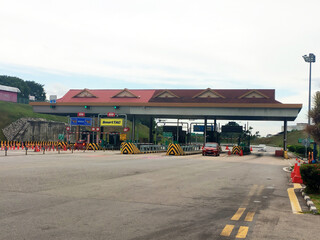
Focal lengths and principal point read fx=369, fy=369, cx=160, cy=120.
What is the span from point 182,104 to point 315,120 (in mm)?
20479

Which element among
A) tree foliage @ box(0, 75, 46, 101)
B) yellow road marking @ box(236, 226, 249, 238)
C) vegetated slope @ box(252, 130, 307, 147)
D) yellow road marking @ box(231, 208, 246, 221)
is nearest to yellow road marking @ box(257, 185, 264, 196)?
yellow road marking @ box(231, 208, 246, 221)

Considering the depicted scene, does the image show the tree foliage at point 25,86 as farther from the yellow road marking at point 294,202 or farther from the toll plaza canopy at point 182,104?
the yellow road marking at point 294,202

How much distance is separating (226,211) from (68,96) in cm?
5724

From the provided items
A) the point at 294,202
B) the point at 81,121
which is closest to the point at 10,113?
the point at 81,121

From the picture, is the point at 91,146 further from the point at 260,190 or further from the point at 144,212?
the point at 144,212

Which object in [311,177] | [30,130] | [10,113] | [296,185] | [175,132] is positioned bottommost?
[296,185]

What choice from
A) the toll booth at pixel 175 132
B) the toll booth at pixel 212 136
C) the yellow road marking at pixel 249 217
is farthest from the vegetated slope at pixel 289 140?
the yellow road marking at pixel 249 217

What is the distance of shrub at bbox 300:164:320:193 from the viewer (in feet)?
37.0

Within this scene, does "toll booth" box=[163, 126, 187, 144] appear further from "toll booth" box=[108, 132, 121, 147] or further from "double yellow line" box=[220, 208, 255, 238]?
"double yellow line" box=[220, 208, 255, 238]

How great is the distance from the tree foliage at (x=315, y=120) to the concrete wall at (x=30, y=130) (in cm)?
5015

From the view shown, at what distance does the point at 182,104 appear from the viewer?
51.8m

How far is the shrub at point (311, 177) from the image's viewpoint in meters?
11.3

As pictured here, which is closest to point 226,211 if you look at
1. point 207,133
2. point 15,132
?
point 207,133

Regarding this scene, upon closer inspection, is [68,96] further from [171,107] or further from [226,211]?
[226,211]
